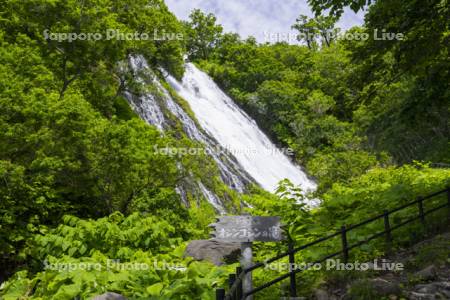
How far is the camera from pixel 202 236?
1402 cm

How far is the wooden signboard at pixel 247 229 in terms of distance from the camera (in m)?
5.48

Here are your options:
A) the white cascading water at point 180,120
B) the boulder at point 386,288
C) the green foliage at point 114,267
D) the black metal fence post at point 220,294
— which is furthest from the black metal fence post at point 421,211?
the white cascading water at point 180,120

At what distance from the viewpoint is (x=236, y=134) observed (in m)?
30.8

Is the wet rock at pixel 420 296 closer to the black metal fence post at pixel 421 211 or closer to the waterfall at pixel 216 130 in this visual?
the black metal fence post at pixel 421 211

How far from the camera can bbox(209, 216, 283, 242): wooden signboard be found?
18.0 feet

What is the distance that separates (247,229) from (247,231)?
25 millimetres

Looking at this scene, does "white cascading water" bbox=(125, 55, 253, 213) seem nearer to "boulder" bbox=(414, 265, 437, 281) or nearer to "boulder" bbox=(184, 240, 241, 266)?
"boulder" bbox=(184, 240, 241, 266)

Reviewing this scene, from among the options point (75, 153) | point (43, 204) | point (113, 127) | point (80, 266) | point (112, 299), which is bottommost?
point (112, 299)

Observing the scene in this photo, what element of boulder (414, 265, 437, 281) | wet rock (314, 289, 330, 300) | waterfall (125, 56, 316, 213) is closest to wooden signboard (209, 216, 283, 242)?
wet rock (314, 289, 330, 300)

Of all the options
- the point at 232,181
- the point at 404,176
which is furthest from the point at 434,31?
the point at 232,181

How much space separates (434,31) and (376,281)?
5.83 m

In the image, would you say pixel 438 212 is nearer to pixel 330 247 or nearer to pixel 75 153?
pixel 330 247

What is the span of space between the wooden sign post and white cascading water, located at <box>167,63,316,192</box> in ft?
64.1

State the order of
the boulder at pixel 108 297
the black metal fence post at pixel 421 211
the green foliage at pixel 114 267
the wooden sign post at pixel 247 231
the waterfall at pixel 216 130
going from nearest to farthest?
the wooden sign post at pixel 247 231
the boulder at pixel 108 297
the green foliage at pixel 114 267
the black metal fence post at pixel 421 211
the waterfall at pixel 216 130
